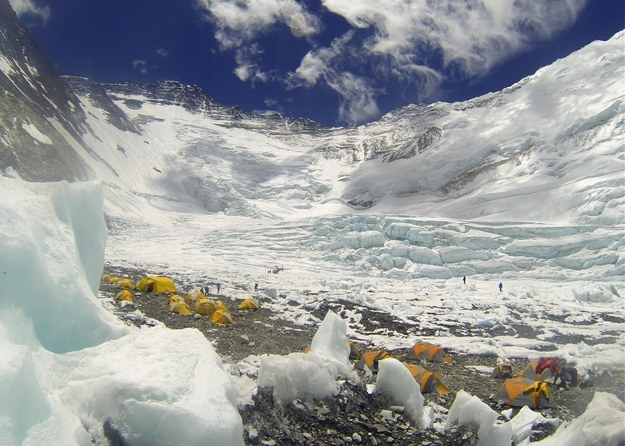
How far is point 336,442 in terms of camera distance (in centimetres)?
682

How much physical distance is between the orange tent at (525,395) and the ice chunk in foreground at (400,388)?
4.54 metres

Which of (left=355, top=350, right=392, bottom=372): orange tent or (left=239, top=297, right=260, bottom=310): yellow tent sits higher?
(left=239, top=297, right=260, bottom=310): yellow tent

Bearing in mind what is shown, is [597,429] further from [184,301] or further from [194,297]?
[194,297]

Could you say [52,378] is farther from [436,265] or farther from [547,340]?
[436,265]

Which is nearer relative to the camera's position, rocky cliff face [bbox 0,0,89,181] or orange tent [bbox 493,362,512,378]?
orange tent [bbox 493,362,512,378]

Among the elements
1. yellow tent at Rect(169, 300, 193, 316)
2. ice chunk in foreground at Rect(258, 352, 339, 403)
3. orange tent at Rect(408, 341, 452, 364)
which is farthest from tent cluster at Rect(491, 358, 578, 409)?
yellow tent at Rect(169, 300, 193, 316)

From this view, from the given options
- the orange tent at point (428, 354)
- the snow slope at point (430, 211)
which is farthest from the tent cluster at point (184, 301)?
the orange tent at point (428, 354)

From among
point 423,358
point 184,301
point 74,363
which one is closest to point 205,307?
point 184,301

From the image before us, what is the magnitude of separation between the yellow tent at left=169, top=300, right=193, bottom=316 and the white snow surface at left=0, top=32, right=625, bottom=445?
485cm

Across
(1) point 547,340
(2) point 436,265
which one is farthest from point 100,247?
(2) point 436,265

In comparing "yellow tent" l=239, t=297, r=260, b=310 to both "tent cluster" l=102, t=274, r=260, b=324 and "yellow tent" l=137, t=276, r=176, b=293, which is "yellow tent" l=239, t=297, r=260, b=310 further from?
"yellow tent" l=137, t=276, r=176, b=293

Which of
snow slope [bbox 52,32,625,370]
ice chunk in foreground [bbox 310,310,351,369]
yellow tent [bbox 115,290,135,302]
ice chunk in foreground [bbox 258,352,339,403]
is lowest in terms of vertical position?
ice chunk in foreground [bbox 258,352,339,403]

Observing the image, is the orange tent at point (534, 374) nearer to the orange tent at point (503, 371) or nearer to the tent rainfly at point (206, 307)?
the orange tent at point (503, 371)

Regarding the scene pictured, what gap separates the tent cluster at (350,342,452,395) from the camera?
12297 millimetres
